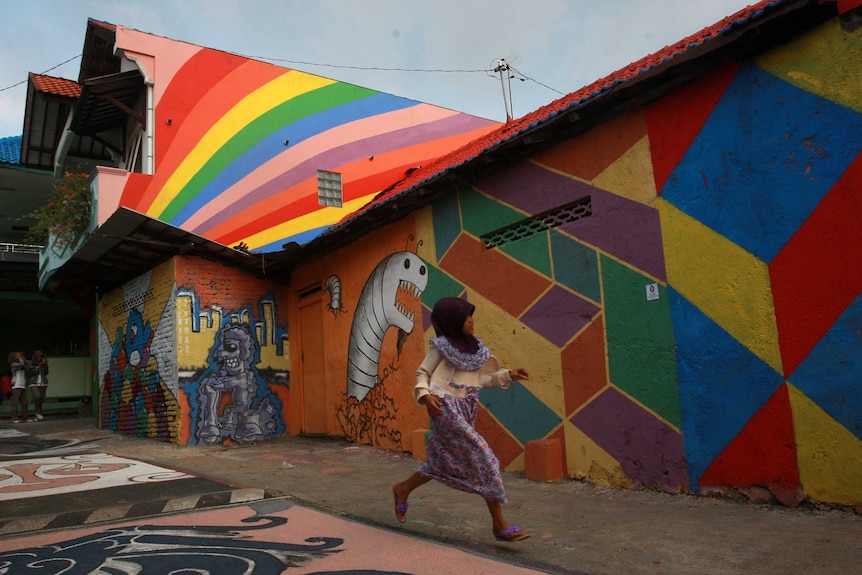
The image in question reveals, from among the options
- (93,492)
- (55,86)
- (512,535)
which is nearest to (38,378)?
(55,86)

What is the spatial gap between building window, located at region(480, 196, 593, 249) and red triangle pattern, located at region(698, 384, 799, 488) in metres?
2.24

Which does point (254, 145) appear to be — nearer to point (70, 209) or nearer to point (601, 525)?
point (70, 209)

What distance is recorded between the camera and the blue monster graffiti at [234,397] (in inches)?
400

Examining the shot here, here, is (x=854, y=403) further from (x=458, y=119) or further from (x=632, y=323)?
(x=458, y=119)

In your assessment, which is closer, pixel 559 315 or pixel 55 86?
pixel 559 315

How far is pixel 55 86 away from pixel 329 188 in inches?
270

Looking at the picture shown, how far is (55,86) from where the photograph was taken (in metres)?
14.4

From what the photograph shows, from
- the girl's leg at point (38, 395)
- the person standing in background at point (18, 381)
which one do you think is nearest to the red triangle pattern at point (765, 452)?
the person standing in background at point (18, 381)

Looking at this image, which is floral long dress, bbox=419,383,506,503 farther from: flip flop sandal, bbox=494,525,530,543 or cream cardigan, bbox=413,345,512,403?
flip flop sandal, bbox=494,525,530,543

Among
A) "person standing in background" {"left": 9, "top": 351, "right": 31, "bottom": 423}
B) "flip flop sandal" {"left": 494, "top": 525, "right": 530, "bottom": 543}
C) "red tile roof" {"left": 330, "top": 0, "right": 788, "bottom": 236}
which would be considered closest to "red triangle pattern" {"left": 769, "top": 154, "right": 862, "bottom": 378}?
"red tile roof" {"left": 330, "top": 0, "right": 788, "bottom": 236}

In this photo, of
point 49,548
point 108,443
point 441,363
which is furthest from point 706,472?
point 108,443

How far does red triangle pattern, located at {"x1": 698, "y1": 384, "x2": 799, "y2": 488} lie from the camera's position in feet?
14.1

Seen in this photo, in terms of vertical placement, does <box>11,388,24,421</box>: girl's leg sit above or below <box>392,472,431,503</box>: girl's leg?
above

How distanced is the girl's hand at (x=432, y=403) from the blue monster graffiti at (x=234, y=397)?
719 centimetres
